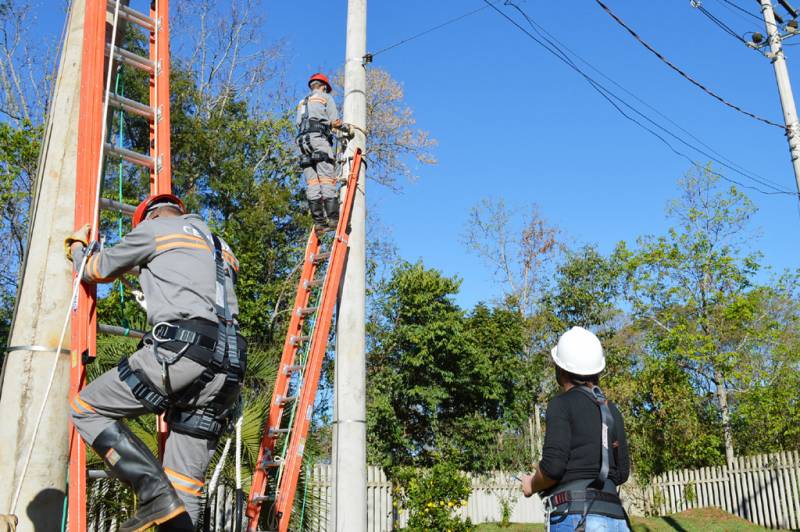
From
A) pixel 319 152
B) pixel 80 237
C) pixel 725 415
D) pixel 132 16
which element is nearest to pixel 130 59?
pixel 132 16

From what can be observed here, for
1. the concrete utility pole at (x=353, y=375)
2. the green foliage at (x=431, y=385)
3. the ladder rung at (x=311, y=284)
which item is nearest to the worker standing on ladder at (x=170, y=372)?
the concrete utility pole at (x=353, y=375)

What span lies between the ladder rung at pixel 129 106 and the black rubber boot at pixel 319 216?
2.36 meters

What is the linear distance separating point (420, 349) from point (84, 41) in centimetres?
1633

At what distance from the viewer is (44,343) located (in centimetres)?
360

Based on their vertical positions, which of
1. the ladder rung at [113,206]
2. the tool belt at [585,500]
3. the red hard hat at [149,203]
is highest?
the ladder rung at [113,206]

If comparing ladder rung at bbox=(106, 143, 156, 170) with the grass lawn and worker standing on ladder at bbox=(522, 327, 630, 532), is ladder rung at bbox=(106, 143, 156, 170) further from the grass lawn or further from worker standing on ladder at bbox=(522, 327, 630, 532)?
the grass lawn

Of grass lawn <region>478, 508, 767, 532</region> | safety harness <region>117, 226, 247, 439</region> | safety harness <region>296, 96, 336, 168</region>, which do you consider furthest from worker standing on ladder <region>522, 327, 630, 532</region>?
grass lawn <region>478, 508, 767, 532</region>

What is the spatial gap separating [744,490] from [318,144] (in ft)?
49.9

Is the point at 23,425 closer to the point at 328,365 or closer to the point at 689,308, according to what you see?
the point at 328,365

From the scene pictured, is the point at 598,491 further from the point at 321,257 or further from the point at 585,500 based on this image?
the point at 321,257

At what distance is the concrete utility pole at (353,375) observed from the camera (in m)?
5.32

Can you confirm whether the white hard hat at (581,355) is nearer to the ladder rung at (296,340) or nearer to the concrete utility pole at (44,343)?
the concrete utility pole at (44,343)

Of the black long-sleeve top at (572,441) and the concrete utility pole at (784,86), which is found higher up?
the concrete utility pole at (784,86)

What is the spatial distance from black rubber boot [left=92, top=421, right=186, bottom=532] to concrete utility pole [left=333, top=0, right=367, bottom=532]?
7.97ft
